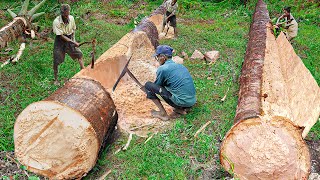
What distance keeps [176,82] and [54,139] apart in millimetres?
1807

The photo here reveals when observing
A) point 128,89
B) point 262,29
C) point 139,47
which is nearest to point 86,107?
point 128,89

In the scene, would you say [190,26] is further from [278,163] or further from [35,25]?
[278,163]

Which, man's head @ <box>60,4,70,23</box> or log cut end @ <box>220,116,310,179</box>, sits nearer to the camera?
log cut end @ <box>220,116,310,179</box>

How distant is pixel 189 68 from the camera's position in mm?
7098

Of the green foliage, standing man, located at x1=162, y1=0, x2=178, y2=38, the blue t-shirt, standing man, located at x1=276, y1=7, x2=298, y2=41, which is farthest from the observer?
the green foliage

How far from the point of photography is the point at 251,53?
21.4 ft

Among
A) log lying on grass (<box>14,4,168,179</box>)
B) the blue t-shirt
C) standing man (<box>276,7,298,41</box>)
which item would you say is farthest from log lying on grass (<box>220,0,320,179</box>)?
standing man (<box>276,7,298,41</box>)

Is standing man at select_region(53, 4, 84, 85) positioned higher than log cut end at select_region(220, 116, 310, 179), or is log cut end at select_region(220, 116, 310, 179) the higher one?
standing man at select_region(53, 4, 84, 85)

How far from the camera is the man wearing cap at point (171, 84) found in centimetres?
493

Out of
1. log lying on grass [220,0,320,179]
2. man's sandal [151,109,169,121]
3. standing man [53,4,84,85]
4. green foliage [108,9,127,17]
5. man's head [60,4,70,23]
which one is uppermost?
man's head [60,4,70,23]

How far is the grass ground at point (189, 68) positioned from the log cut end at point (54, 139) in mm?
354

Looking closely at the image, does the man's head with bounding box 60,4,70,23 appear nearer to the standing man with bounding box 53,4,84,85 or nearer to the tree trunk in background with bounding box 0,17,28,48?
the standing man with bounding box 53,4,84,85

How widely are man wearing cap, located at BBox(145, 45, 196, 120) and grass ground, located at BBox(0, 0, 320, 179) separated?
0.30 m

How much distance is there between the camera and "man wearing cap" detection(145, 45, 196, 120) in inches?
194
